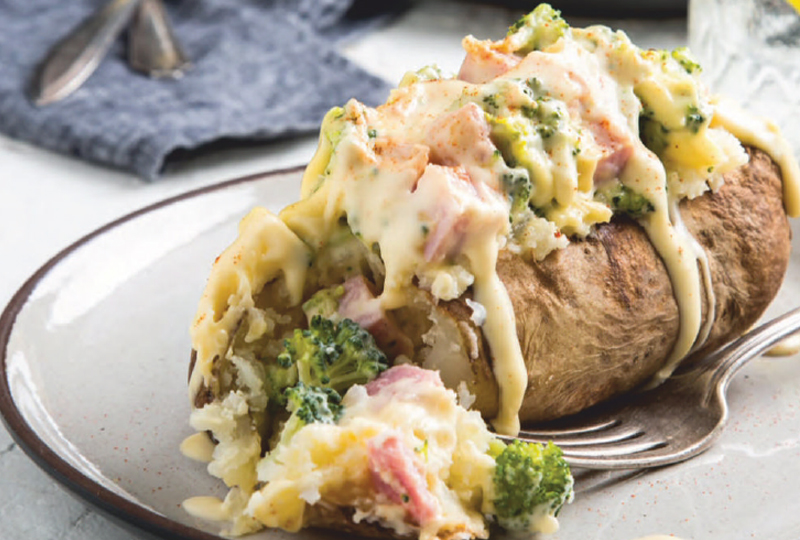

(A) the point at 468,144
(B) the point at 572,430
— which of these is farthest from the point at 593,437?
(A) the point at 468,144

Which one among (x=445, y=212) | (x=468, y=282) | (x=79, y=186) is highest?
(x=445, y=212)

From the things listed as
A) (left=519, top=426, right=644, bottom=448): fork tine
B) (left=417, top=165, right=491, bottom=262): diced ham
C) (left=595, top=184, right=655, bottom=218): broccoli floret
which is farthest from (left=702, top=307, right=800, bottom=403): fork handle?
(left=417, top=165, right=491, bottom=262): diced ham

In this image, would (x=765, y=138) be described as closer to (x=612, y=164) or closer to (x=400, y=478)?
(x=612, y=164)

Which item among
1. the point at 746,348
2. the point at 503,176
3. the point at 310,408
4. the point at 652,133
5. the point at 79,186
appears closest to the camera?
the point at 310,408

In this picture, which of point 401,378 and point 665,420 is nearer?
point 401,378

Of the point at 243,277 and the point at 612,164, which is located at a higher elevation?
the point at 612,164

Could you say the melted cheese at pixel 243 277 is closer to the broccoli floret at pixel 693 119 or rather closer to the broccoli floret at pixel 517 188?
the broccoli floret at pixel 517 188

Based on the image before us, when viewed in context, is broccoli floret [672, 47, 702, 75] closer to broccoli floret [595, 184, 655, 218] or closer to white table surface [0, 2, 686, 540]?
broccoli floret [595, 184, 655, 218]

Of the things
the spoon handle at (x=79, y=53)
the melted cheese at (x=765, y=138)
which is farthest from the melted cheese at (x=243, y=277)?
the spoon handle at (x=79, y=53)

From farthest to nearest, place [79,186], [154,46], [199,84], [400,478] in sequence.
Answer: [154,46] → [199,84] → [79,186] → [400,478]
